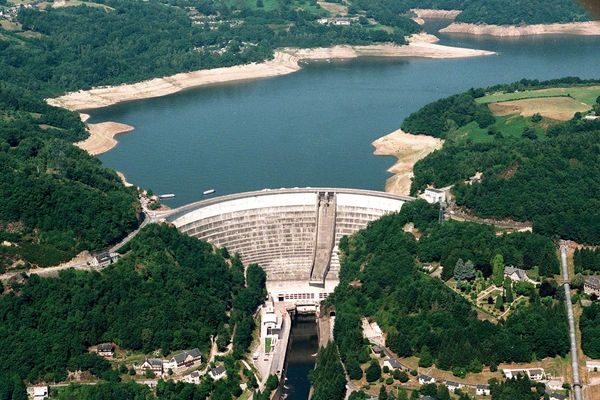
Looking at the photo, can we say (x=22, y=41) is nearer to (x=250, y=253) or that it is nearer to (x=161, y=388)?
(x=250, y=253)

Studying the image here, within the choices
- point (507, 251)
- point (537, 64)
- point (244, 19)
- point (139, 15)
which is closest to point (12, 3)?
point (139, 15)

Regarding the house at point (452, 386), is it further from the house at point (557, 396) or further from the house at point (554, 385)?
the house at point (557, 396)

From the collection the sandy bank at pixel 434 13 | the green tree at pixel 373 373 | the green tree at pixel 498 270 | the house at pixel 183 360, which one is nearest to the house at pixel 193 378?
the house at pixel 183 360

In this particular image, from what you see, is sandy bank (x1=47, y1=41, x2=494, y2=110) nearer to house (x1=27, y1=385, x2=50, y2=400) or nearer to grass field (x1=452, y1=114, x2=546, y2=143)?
grass field (x1=452, y1=114, x2=546, y2=143)

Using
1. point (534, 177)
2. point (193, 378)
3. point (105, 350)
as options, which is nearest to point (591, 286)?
point (534, 177)

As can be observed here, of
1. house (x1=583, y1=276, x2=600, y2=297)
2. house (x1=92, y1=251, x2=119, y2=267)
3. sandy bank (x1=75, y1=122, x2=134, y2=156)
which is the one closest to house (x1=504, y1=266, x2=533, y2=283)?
house (x1=583, y1=276, x2=600, y2=297)

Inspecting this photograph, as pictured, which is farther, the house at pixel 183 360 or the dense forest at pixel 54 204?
the dense forest at pixel 54 204

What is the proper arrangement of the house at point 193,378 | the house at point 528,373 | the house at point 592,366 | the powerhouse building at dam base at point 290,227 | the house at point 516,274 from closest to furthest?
1. the house at point 528,373
2. the house at point 592,366
3. the house at point 193,378
4. the house at point 516,274
5. the powerhouse building at dam base at point 290,227
